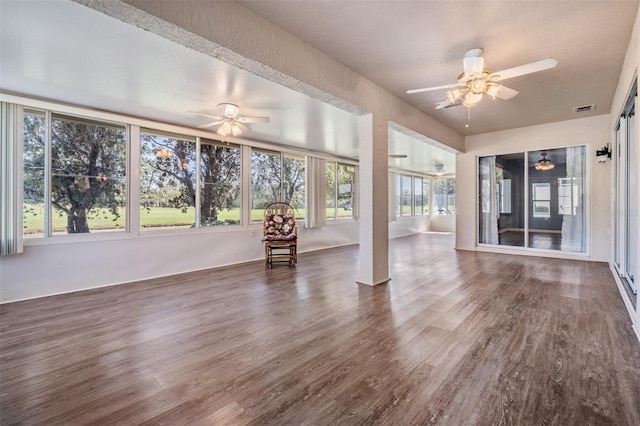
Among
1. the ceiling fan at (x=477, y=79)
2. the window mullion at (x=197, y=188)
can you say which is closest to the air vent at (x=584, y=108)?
the ceiling fan at (x=477, y=79)

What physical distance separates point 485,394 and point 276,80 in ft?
9.01

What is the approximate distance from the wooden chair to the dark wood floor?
1.56 metres

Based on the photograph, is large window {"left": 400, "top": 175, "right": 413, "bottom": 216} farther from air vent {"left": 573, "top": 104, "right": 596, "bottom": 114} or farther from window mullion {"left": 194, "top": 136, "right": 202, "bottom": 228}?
window mullion {"left": 194, "top": 136, "right": 202, "bottom": 228}

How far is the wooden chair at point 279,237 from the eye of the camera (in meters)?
5.21

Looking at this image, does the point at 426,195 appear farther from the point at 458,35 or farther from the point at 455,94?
the point at 458,35

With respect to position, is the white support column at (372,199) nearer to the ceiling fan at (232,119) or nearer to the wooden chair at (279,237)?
the ceiling fan at (232,119)

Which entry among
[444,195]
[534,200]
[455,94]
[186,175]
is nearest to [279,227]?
[186,175]

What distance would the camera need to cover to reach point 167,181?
15.7 feet

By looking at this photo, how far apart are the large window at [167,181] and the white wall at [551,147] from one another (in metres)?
5.69

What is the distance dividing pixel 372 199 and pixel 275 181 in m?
3.22

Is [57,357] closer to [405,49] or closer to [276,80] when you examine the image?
[276,80]

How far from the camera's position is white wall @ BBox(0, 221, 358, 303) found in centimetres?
345

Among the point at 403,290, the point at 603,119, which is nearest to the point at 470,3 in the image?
the point at 403,290

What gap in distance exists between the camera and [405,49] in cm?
281
